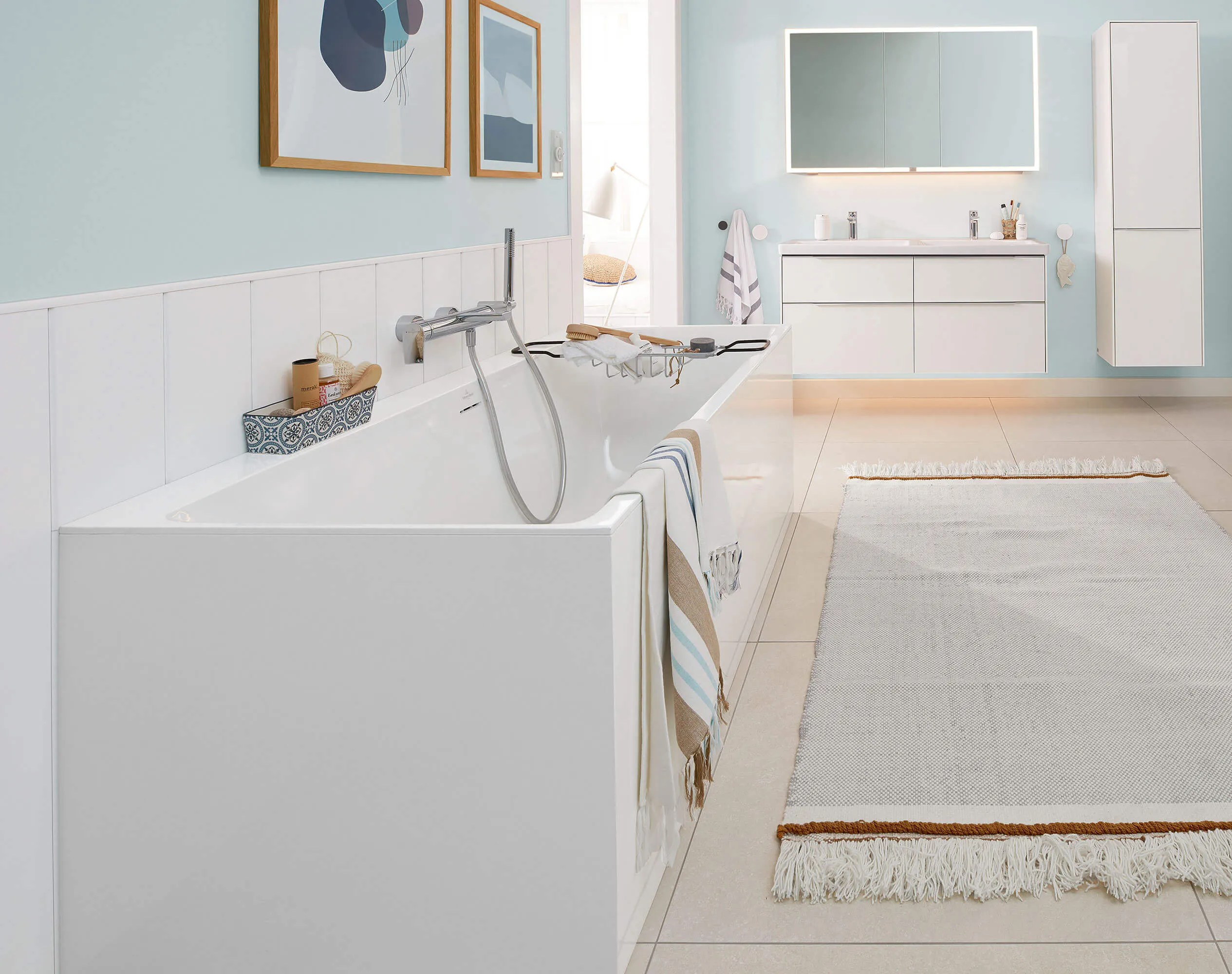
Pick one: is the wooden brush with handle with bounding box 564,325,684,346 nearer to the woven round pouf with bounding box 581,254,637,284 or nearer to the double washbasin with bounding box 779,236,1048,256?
the double washbasin with bounding box 779,236,1048,256

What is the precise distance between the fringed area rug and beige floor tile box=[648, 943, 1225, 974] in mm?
119

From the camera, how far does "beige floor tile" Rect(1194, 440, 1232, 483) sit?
176 inches

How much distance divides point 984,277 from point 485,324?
10.8 feet

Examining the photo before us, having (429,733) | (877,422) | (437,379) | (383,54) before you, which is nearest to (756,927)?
(429,733)

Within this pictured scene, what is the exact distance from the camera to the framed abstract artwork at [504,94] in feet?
10.00

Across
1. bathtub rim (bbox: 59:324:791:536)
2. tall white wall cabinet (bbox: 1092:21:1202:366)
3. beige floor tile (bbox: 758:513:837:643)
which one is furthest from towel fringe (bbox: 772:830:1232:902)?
tall white wall cabinet (bbox: 1092:21:1202:366)

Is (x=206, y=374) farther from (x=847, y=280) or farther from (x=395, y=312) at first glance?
(x=847, y=280)

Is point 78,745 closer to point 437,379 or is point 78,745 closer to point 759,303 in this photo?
point 437,379

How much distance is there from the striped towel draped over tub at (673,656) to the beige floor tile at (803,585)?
99 cm

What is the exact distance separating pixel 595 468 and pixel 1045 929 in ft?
6.25

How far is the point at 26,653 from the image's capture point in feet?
4.65

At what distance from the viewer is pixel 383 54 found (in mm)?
2439

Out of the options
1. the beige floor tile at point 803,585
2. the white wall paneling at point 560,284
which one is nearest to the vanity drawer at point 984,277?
the beige floor tile at point 803,585

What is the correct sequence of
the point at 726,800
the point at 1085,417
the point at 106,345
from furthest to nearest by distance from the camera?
the point at 1085,417 < the point at 726,800 < the point at 106,345
